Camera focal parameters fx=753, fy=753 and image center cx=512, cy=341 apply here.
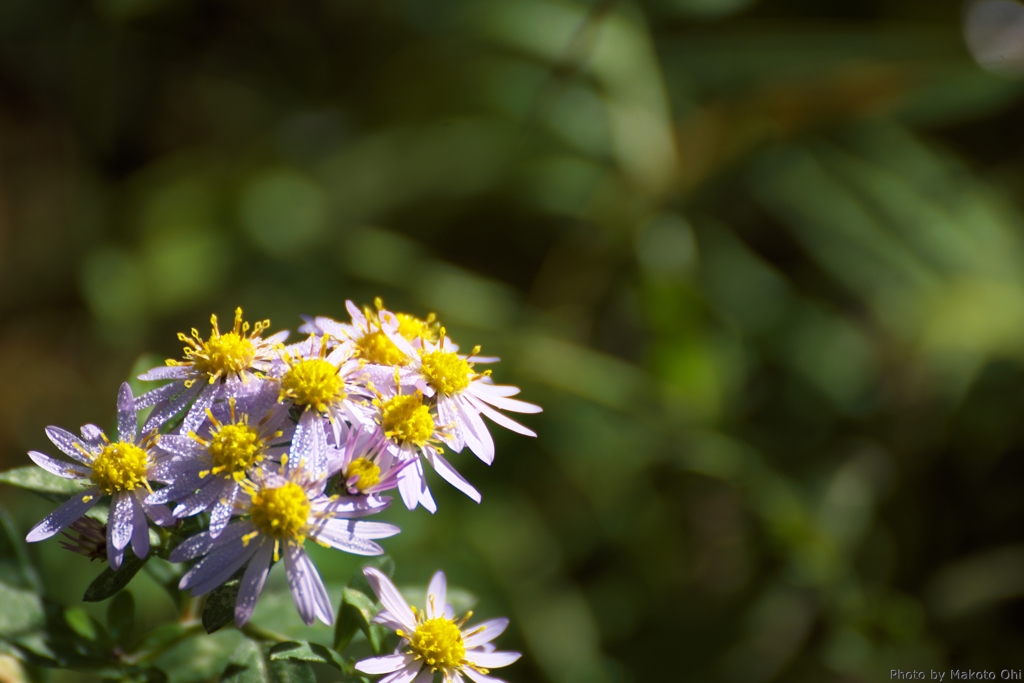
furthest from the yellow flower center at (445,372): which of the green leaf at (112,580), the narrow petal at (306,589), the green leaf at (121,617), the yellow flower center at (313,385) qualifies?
the green leaf at (121,617)

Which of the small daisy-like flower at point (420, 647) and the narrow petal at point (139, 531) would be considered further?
the small daisy-like flower at point (420, 647)

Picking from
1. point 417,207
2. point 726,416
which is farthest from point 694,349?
point 417,207

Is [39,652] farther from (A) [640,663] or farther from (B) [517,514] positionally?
(A) [640,663]

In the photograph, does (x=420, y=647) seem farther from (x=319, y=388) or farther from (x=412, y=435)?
(x=319, y=388)

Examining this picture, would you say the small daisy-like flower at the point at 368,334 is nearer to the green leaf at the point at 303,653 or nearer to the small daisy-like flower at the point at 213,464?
the small daisy-like flower at the point at 213,464

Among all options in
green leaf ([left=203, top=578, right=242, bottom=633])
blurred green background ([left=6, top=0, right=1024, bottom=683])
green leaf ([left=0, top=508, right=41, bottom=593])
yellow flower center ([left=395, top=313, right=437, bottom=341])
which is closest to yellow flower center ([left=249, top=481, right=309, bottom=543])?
green leaf ([left=203, top=578, right=242, bottom=633])

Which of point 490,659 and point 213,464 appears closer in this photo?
point 213,464

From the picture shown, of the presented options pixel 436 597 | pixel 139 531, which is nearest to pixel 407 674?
pixel 436 597
